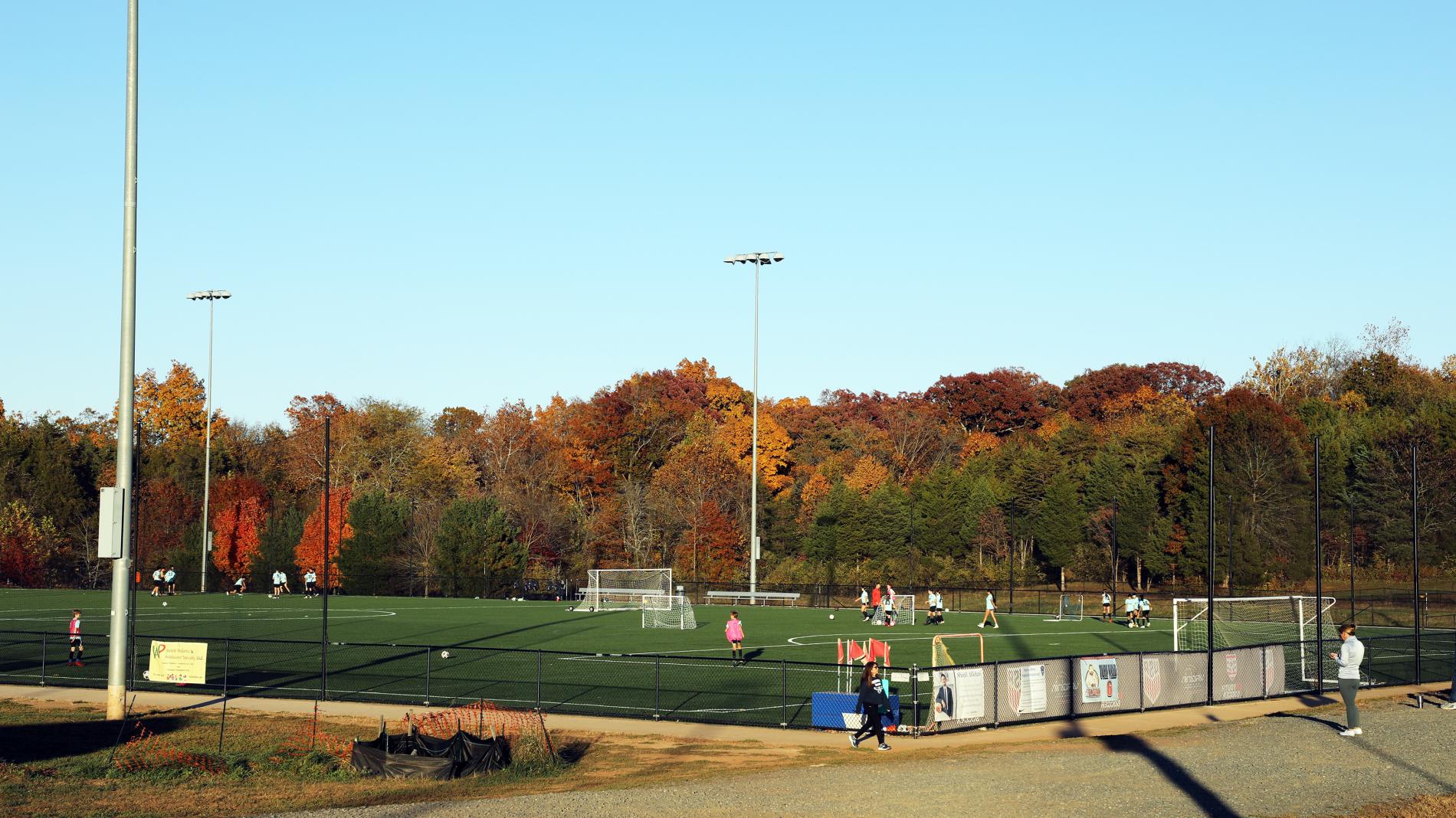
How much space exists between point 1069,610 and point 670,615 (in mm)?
22222

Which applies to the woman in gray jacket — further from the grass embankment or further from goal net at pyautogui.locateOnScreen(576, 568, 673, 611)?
goal net at pyautogui.locateOnScreen(576, 568, 673, 611)

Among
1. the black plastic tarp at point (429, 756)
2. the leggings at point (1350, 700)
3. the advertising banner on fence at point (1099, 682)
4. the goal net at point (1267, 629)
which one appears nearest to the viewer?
the black plastic tarp at point (429, 756)

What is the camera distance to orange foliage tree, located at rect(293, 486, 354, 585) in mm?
85625

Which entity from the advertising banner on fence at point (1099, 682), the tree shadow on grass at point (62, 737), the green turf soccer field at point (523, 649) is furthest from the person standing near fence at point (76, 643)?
the advertising banner on fence at point (1099, 682)

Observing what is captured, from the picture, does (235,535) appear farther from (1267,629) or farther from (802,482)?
(1267,629)

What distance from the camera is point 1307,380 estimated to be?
10519 cm

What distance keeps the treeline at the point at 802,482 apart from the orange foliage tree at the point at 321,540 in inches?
11.2

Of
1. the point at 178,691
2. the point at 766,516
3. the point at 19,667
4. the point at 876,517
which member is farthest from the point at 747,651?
the point at 766,516

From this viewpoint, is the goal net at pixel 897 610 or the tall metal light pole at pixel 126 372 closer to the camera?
the tall metal light pole at pixel 126 372

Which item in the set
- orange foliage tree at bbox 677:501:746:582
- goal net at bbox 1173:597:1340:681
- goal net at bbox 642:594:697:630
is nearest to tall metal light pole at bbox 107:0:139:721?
goal net at bbox 1173:597:1340:681

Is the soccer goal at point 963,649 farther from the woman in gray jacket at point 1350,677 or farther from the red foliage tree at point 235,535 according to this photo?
the red foliage tree at point 235,535

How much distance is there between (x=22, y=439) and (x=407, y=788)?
10592 centimetres

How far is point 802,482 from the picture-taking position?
107375mm

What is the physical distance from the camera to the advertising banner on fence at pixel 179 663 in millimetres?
25781
